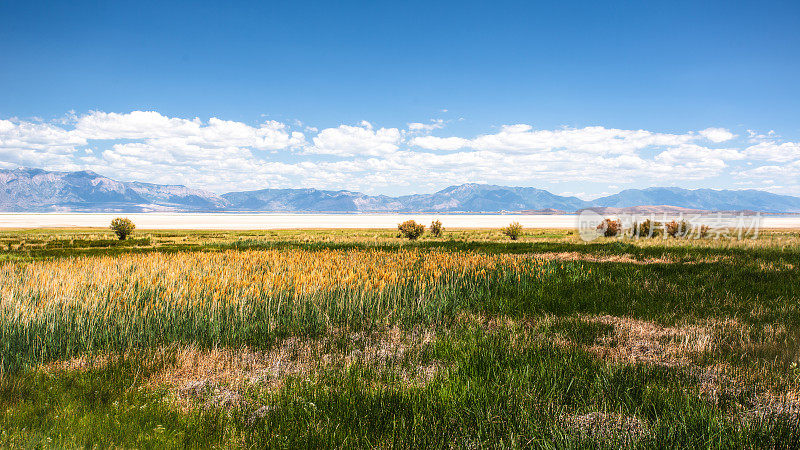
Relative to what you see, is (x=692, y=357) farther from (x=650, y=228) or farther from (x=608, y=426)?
(x=650, y=228)

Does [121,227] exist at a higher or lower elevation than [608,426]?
higher

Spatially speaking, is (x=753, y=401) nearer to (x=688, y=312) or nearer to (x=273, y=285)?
(x=688, y=312)

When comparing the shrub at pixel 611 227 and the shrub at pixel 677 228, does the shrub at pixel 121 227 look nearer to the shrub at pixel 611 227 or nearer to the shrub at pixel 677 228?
the shrub at pixel 611 227

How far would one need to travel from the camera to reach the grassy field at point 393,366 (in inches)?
161

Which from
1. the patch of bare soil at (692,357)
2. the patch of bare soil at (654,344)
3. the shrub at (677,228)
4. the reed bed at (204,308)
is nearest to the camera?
the patch of bare soil at (692,357)

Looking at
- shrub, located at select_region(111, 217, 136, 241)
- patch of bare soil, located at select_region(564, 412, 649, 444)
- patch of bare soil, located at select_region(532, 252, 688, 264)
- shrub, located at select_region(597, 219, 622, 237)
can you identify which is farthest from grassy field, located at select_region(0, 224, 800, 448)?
shrub, located at select_region(111, 217, 136, 241)

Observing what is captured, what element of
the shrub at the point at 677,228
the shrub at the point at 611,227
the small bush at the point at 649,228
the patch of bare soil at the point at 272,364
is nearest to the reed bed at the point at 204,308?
the patch of bare soil at the point at 272,364

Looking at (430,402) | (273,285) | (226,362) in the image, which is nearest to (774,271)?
(430,402)

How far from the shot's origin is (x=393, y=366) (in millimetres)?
5977

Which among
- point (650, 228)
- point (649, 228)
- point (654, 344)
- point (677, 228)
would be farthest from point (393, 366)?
Result: point (677, 228)

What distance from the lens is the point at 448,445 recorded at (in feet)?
12.9

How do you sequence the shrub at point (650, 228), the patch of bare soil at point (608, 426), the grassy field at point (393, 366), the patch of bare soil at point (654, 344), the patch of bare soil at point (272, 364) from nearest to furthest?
the patch of bare soil at point (608, 426), the grassy field at point (393, 366), the patch of bare soil at point (272, 364), the patch of bare soil at point (654, 344), the shrub at point (650, 228)

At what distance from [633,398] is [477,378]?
1.88 metres

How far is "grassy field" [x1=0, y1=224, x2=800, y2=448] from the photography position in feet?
13.5
